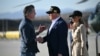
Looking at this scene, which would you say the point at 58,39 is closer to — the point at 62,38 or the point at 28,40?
the point at 62,38

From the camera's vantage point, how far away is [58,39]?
4.41 metres

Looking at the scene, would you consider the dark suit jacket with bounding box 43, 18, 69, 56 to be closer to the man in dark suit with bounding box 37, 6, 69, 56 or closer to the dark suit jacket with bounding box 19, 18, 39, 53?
the man in dark suit with bounding box 37, 6, 69, 56

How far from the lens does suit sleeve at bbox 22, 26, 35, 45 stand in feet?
14.7

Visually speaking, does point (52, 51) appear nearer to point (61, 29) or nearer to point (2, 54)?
point (61, 29)

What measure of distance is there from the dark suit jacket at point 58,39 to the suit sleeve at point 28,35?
0.28 metres

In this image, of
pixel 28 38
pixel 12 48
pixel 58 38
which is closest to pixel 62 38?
pixel 58 38

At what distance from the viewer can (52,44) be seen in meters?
4.48

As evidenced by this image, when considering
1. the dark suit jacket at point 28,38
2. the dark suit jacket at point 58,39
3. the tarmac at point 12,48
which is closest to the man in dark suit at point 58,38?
the dark suit jacket at point 58,39

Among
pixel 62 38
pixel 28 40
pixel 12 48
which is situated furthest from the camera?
pixel 12 48

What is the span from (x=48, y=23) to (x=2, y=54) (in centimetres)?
153

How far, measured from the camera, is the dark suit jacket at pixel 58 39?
14.3 ft

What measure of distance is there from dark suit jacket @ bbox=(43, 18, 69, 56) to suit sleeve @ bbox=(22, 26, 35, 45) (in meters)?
0.28

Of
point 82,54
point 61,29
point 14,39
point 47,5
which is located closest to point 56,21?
point 61,29

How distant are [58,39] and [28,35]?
47 cm
